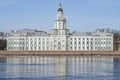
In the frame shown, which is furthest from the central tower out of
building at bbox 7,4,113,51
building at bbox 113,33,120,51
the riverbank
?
building at bbox 113,33,120,51

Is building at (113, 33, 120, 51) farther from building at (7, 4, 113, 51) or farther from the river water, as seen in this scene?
the river water

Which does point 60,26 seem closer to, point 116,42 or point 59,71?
point 116,42

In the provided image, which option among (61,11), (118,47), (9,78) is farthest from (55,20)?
(9,78)

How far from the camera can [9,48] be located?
456 feet

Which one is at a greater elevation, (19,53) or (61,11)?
(61,11)

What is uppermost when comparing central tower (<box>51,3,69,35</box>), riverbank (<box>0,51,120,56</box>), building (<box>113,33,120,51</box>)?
central tower (<box>51,3,69,35</box>)

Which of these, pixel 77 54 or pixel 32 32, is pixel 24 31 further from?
pixel 77 54

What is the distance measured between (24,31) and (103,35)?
2451 cm

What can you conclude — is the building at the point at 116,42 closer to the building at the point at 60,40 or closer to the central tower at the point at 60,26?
the building at the point at 60,40

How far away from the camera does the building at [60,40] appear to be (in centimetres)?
13512

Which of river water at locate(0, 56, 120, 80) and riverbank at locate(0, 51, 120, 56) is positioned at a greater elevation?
river water at locate(0, 56, 120, 80)

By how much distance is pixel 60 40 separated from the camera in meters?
137

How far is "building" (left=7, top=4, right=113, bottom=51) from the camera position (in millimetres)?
135125

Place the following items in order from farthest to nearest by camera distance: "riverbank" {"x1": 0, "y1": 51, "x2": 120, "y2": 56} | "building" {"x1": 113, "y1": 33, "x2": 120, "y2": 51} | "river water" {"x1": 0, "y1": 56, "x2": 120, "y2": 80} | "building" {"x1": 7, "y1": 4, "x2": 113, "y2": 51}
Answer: "building" {"x1": 113, "y1": 33, "x2": 120, "y2": 51} → "building" {"x1": 7, "y1": 4, "x2": 113, "y2": 51} → "riverbank" {"x1": 0, "y1": 51, "x2": 120, "y2": 56} → "river water" {"x1": 0, "y1": 56, "x2": 120, "y2": 80}
